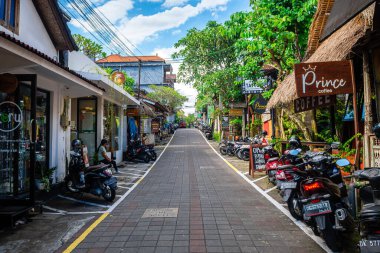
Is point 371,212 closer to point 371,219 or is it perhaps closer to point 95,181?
point 371,219

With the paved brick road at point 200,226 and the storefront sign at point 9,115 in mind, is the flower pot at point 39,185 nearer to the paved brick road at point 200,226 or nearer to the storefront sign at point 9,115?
the storefront sign at point 9,115

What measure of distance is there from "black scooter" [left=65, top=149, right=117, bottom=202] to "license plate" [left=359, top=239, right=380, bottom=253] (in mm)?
6190

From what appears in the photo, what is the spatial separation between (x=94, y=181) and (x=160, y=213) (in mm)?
2405

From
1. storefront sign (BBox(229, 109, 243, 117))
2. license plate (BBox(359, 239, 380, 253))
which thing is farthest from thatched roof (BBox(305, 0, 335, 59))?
storefront sign (BBox(229, 109, 243, 117))

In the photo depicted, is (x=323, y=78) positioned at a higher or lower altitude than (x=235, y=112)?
lower

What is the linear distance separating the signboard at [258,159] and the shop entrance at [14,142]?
7857 mm

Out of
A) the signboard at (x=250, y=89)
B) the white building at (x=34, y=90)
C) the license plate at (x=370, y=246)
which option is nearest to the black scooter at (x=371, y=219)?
the license plate at (x=370, y=246)

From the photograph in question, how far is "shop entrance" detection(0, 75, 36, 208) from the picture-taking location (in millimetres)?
6535

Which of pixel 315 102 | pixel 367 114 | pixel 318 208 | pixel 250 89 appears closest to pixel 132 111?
pixel 250 89

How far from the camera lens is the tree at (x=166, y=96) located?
4994 centimetres

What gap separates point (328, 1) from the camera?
8.41 metres

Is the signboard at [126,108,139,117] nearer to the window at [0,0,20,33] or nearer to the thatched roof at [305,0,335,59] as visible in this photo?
the window at [0,0,20,33]

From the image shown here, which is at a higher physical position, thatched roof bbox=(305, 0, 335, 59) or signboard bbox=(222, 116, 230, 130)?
thatched roof bbox=(305, 0, 335, 59)

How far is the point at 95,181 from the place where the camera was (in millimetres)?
8273
